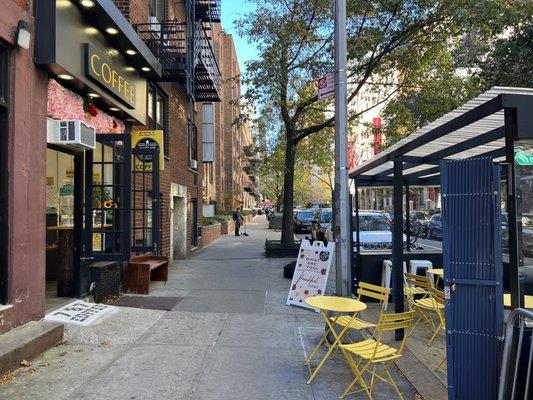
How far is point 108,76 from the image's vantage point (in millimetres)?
8383

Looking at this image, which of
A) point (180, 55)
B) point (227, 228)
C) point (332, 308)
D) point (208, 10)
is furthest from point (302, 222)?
point (332, 308)

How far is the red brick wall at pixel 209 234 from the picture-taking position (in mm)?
21500

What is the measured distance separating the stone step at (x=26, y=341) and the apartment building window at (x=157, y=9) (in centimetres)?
905

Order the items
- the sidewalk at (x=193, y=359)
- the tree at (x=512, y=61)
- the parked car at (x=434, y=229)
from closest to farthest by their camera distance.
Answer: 1. the sidewalk at (x=193, y=359)
2. the tree at (x=512, y=61)
3. the parked car at (x=434, y=229)

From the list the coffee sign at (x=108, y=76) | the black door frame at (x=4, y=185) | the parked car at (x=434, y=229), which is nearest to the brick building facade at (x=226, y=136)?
the parked car at (x=434, y=229)

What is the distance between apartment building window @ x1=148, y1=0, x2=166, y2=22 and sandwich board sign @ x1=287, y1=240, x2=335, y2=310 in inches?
322

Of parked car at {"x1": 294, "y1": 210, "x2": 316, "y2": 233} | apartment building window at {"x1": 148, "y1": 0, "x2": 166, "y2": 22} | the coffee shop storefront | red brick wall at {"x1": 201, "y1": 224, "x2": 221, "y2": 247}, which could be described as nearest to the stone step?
the coffee shop storefront

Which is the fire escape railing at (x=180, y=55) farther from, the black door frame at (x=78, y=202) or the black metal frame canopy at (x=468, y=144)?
the black metal frame canopy at (x=468, y=144)

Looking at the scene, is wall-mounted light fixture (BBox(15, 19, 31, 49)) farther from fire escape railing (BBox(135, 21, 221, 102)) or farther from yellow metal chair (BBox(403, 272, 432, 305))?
yellow metal chair (BBox(403, 272, 432, 305))

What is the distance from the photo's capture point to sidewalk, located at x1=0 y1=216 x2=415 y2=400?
489cm

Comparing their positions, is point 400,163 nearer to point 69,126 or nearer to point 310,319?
point 310,319

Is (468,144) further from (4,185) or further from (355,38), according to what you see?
(355,38)

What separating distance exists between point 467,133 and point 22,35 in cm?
538

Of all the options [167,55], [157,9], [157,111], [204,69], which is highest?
[157,9]
